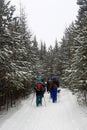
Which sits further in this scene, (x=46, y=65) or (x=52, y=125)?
(x=46, y=65)

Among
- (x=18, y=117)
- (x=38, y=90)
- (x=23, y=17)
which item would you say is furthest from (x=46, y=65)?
(x=18, y=117)

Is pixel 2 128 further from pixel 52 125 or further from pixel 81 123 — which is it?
pixel 81 123

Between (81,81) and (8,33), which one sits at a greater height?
(8,33)

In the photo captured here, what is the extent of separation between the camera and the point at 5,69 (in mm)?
13484

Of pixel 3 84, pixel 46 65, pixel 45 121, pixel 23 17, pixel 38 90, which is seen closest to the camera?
pixel 45 121

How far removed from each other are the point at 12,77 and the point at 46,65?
47416 millimetres

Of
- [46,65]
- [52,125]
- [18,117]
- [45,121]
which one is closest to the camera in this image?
[52,125]

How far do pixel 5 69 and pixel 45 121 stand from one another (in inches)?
168

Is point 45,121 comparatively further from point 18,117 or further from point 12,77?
point 12,77

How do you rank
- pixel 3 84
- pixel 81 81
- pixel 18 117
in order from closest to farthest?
pixel 18 117
pixel 81 81
pixel 3 84

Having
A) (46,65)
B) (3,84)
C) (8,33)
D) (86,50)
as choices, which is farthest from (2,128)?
(46,65)

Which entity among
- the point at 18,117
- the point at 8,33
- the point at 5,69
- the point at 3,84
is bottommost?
the point at 18,117

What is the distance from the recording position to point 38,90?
54.4 feet

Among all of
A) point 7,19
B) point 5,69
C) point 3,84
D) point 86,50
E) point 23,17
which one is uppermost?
point 23,17
